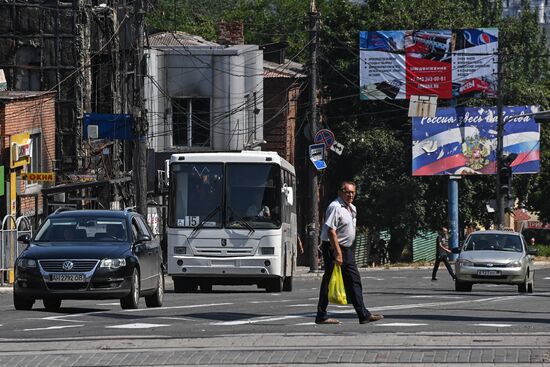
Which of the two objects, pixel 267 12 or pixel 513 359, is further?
pixel 267 12

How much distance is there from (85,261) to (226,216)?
29.6 feet

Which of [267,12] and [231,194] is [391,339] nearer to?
[231,194]

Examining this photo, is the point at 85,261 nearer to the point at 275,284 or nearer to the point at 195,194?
the point at 195,194

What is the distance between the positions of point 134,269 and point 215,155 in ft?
29.1

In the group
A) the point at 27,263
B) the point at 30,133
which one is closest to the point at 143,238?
the point at 27,263

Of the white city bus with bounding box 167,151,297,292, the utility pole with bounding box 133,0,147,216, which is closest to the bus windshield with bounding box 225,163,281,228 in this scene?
the white city bus with bounding box 167,151,297,292

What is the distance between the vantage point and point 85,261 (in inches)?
843

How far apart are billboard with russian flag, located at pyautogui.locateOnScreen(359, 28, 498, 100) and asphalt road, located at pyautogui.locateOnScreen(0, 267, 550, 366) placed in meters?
35.8

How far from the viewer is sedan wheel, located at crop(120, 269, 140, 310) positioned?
862 inches

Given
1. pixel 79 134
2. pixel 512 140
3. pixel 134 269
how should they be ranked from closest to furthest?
pixel 134 269 < pixel 79 134 < pixel 512 140

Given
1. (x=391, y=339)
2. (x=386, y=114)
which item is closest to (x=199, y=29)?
(x=386, y=114)

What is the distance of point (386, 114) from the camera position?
64812 millimetres

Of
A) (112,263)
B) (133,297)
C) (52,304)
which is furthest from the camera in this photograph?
(52,304)

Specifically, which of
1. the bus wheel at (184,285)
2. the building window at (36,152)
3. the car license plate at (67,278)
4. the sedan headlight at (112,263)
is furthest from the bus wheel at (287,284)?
the building window at (36,152)
